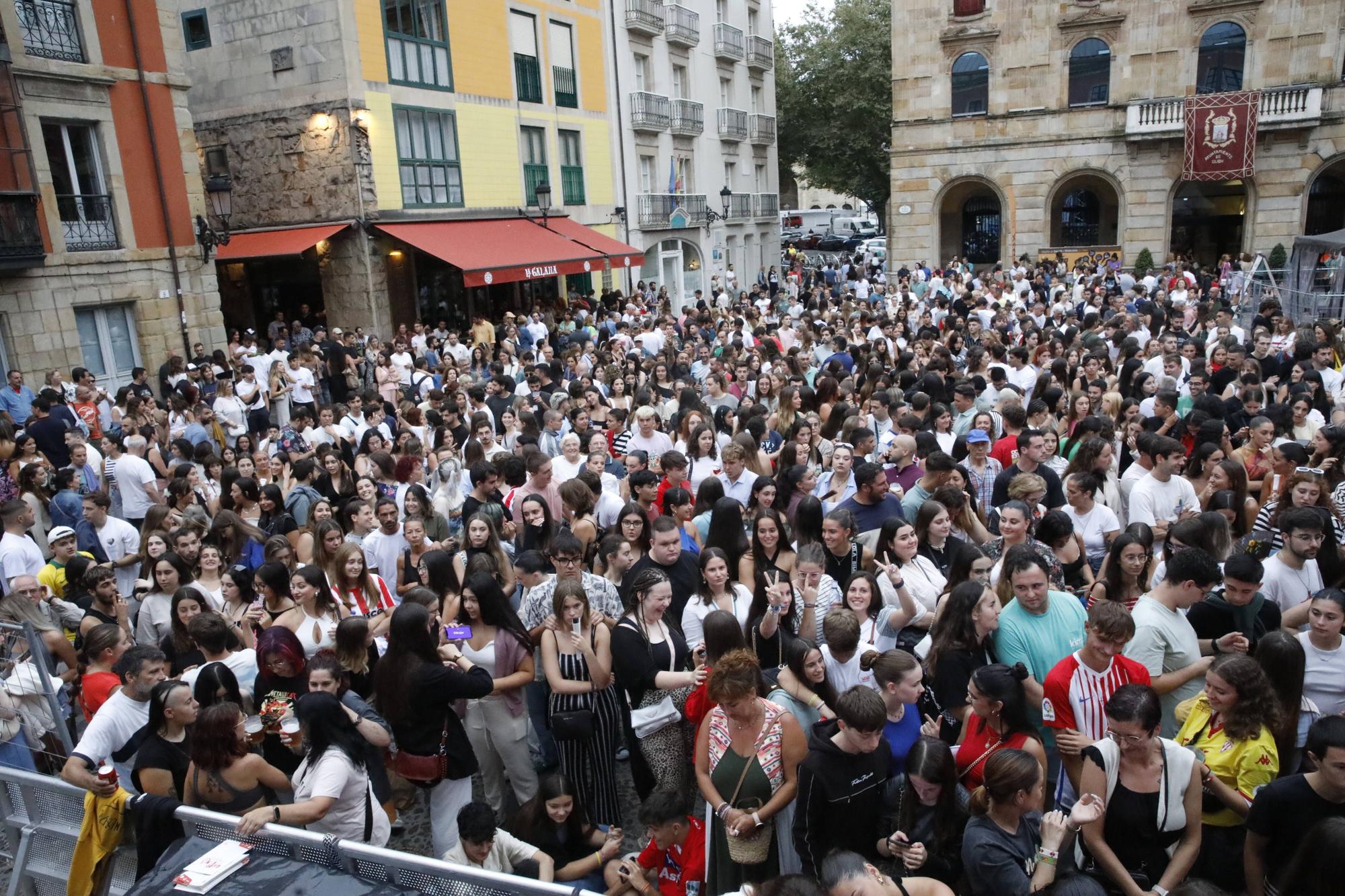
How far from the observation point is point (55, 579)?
6.27 meters

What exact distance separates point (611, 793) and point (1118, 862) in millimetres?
2474

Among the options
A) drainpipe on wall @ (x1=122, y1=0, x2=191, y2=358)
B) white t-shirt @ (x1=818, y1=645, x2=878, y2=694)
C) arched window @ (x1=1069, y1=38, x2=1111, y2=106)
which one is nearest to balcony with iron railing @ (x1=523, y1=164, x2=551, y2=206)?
drainpipe on wall @ (x1=122, y1=0, x2=191, y2=358)

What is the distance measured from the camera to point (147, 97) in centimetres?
1504

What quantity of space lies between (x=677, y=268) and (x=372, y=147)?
1263 centimetres

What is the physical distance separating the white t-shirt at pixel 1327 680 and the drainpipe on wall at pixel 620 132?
2254 centimetres

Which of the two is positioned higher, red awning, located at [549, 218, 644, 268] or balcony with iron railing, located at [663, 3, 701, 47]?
balcony with iron railing, located at [663, 3, 701, 47]

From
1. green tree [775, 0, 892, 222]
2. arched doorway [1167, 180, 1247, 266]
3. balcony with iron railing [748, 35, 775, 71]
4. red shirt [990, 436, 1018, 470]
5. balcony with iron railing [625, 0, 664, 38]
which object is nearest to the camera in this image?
red shirt [990, 436, 1018, 470]

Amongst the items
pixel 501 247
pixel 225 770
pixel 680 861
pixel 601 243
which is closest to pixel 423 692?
pixel 225 770

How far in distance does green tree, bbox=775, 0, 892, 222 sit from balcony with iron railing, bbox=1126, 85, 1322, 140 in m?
13.1

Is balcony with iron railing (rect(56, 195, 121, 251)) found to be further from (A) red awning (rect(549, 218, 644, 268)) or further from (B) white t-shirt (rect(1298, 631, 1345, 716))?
(B) white t-shirt (rect(1298, 631, 1345, 716))

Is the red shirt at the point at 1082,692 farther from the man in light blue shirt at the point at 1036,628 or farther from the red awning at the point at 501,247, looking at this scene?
the red awning at the point at 501,247

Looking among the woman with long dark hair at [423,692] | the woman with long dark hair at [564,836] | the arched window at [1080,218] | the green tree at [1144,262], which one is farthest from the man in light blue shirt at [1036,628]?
the arched window at [1080,218]

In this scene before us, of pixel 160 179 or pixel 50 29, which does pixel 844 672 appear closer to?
pixel 160 179

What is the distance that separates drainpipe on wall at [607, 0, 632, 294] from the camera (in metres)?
25.8
